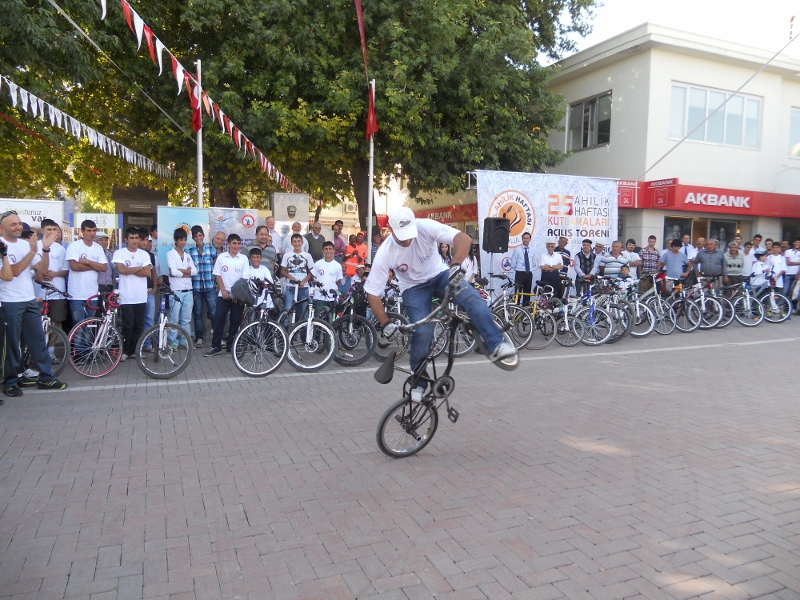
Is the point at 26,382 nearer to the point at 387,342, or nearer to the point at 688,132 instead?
the point at 387,342

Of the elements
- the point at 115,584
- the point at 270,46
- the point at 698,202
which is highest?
the point at 270,46

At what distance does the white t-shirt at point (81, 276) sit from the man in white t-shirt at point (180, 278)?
107cm

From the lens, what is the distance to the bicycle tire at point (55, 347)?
311 inches

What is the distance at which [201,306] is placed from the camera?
10.5 m

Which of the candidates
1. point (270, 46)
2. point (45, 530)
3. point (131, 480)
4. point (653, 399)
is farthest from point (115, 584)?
point (270, 46)

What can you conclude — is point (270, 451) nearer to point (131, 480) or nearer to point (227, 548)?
point (131, 480)

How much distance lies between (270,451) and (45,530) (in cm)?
179

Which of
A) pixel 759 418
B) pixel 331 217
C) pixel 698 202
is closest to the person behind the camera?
pixel 759 418

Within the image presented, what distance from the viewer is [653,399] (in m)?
7.14

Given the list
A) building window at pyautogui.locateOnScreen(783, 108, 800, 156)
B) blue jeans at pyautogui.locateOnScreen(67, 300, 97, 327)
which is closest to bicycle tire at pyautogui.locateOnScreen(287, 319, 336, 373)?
blue jeans at pyautogui.locateOnScreen(67, 300, 97, 327)

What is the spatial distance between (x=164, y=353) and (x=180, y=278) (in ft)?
6.61

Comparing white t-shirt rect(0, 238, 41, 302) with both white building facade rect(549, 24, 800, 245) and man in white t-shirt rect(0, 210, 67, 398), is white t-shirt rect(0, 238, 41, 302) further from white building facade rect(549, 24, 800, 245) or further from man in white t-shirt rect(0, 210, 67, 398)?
white building facade rect(549, 24, 800, 245)

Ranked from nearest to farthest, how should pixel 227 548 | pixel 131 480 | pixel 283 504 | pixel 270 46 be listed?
pixel 227 548
pixel 283 504
pixel 131 480
pixel 270 46

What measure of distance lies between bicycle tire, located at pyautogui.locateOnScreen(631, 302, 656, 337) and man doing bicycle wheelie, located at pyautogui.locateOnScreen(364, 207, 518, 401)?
8.02m
